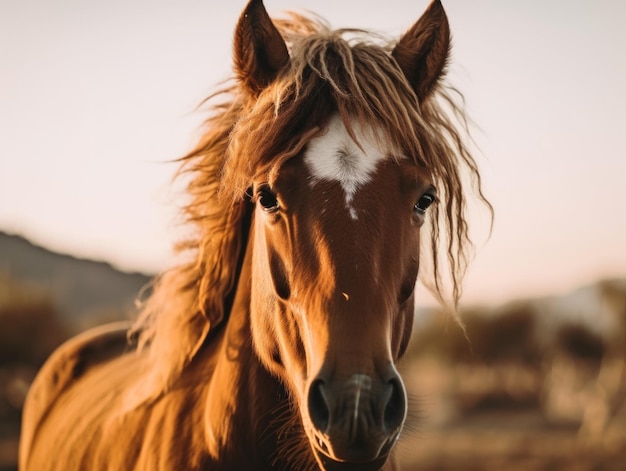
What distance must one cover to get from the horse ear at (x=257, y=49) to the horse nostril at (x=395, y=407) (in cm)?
127

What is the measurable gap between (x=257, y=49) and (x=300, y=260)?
0.88 metres

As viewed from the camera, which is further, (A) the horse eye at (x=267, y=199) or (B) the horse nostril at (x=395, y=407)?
(A) the horse eye at (x=267, y=199)

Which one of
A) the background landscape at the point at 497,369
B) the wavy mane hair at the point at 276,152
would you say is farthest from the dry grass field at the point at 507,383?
the wavy mane hair at the point at 276,152

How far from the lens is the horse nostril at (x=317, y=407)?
1.94 metres

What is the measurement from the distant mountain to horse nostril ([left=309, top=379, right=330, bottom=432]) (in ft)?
104

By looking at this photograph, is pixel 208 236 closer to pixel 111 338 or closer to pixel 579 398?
pixel 111 338

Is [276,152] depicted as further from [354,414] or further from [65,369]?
[65,369]

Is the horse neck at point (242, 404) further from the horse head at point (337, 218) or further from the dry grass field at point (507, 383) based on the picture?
the dry grass field at point (507, 383)

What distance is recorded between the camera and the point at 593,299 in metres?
35.8

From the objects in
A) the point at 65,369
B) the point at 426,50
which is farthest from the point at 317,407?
the point at 65,369

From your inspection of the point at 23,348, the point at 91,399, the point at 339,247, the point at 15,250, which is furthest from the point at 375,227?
the point at 15,250

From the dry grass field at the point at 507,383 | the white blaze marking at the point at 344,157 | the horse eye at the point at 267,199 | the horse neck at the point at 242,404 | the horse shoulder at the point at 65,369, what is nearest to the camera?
the white blaze marking at the point at 344,157

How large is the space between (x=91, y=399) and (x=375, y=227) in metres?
2.55

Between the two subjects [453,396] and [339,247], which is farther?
[453,396]
